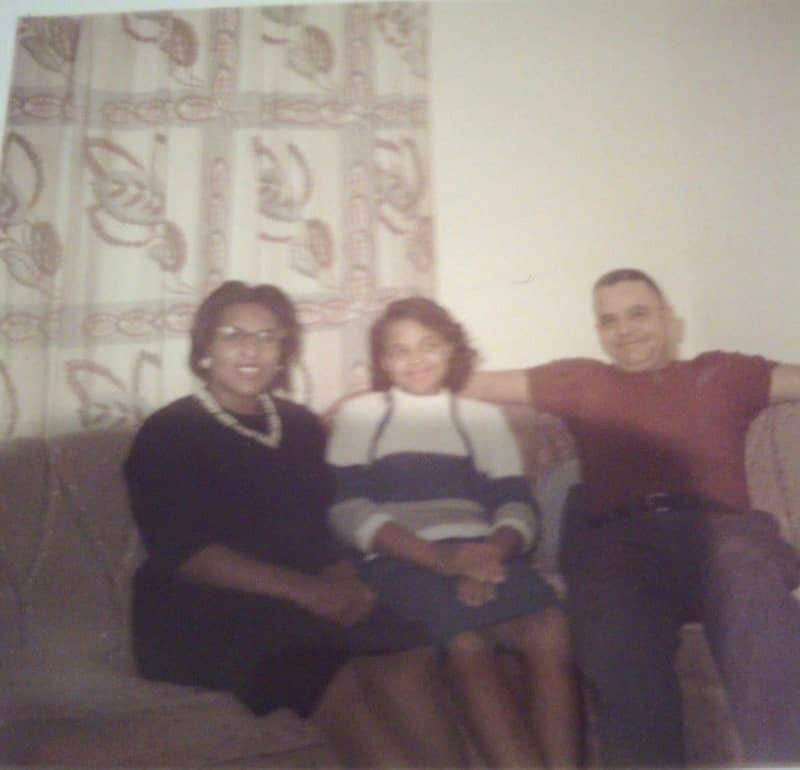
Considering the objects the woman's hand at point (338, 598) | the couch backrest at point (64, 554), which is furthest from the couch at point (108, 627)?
the woman's hand at point (338, 598)

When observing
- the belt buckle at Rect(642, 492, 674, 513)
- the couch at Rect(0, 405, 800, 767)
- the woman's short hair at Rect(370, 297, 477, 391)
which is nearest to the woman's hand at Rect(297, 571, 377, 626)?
the couch at Rect(0, 405, 800, 767)

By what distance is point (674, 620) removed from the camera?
2.76 ft

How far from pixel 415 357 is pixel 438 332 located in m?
0.04

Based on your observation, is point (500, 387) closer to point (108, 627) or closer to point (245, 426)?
point (245, 426)

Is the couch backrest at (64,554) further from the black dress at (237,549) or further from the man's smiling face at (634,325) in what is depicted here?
the man's smiling face at (634,325)

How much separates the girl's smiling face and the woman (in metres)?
0.10

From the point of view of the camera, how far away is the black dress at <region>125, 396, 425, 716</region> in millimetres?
793

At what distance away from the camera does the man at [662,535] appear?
78cm

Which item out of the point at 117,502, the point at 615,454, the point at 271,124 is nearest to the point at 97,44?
the point at 271,124

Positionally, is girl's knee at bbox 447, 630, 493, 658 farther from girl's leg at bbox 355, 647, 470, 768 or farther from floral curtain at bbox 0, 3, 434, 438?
floral curtain at bbox 0, 3, 434, 438

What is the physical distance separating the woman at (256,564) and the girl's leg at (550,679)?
87mm

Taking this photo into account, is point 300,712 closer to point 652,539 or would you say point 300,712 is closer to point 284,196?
point 652,539

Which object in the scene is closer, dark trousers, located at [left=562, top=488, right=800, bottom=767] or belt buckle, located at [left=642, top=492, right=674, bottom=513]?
dark trousers, located at [left=562, top=488, right=800, bottom=767]

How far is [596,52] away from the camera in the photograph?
0.95 meters
